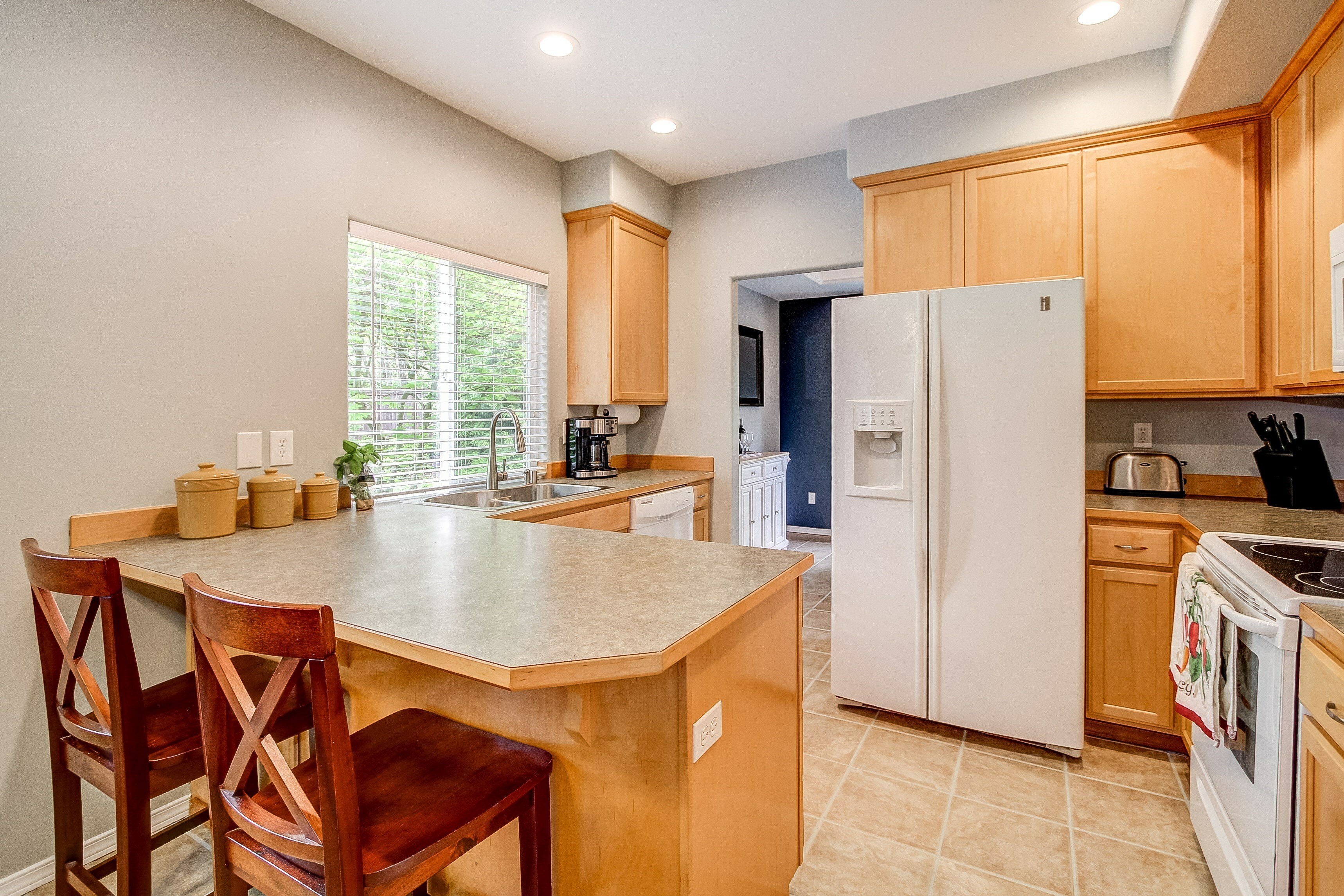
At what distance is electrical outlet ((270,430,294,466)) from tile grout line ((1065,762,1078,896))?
8.97 ft

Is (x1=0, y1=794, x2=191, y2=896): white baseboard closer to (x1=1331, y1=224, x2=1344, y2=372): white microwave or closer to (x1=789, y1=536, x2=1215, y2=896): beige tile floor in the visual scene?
(x1=789, y1=536, x2=1215, y2=896): beige tile floor

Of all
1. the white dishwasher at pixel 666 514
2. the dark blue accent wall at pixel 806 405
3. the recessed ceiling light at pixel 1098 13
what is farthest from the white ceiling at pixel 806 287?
the recessed ceiling light at pixel 1098 13

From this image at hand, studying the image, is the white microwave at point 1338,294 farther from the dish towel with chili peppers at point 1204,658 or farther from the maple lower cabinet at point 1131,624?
the maple lower cabinet at point 1131,624

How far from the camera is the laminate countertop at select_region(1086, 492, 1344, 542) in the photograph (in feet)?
6.19

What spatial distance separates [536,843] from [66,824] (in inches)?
42.6

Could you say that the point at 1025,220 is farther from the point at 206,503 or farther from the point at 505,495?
the point at 206,503

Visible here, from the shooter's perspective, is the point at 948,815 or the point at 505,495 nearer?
the point at 948,815

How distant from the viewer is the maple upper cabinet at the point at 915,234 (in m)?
2.81

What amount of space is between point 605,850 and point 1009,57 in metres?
3.05

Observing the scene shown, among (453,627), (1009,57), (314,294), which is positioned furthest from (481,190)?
(453,627)

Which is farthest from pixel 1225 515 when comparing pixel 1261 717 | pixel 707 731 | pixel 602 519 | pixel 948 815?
pixel 602 519

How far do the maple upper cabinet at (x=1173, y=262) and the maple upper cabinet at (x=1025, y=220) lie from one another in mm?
54

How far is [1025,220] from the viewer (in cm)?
268

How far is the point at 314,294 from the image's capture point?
2.34 m
